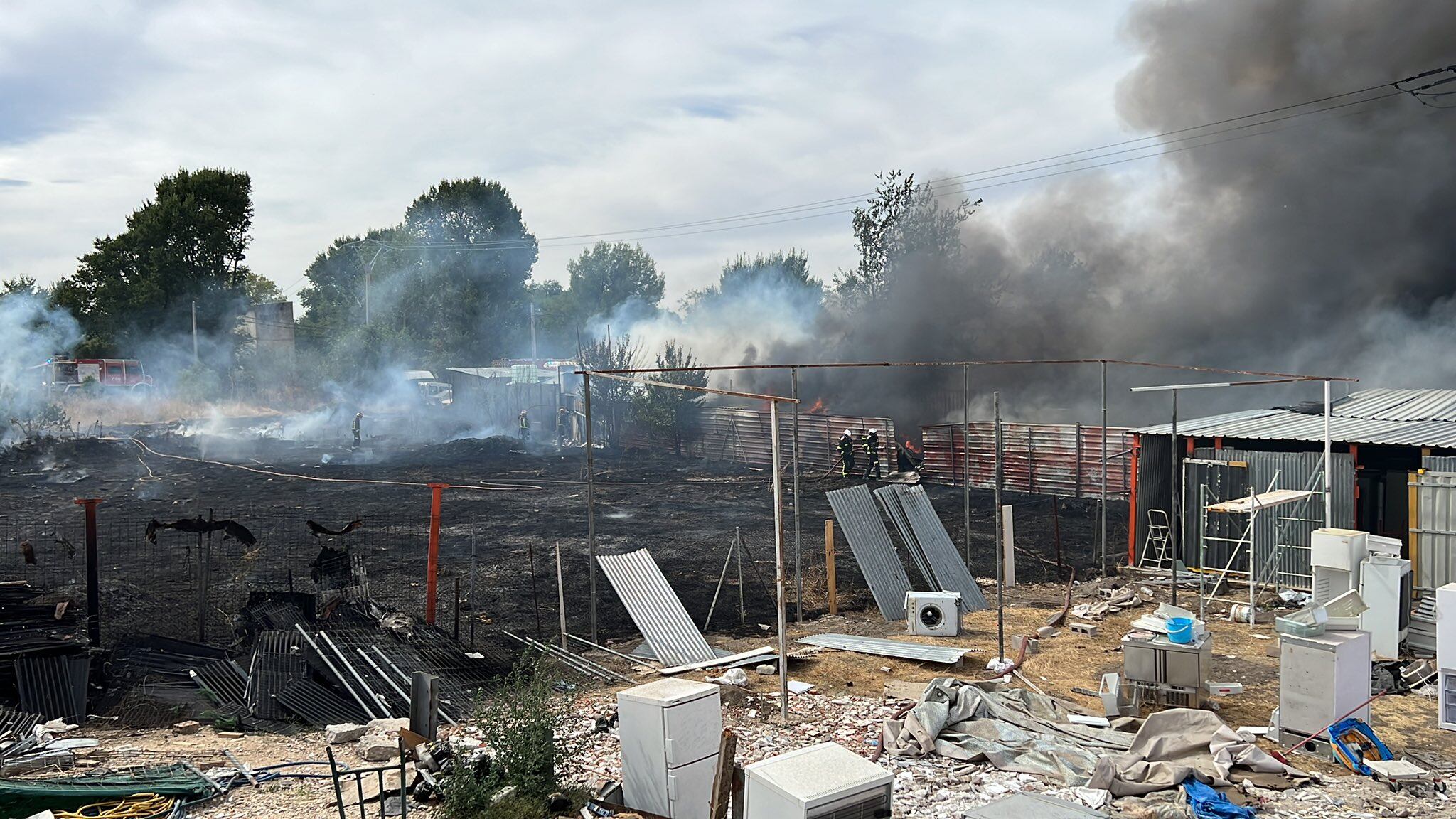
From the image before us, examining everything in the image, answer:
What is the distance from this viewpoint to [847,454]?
31359 mm

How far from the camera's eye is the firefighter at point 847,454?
3131cm

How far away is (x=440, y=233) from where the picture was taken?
2739 inches

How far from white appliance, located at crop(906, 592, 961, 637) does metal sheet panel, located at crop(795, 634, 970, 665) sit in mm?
395

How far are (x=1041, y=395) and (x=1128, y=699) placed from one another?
3142 cm

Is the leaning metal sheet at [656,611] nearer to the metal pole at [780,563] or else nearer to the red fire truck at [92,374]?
the metal pole at [780,563]

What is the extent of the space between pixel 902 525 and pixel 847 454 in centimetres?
1614

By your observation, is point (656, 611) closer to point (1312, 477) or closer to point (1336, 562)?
point (1336, 562)

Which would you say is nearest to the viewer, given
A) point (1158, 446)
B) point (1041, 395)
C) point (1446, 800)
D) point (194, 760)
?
point (1446, 800)

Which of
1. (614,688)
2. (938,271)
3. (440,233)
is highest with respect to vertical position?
(440,233)

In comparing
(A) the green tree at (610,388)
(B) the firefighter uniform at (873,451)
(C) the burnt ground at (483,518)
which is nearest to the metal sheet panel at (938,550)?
(C) the burnt ground at (483,518)

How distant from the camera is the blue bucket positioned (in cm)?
944

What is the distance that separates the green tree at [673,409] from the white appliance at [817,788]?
32.6 metres

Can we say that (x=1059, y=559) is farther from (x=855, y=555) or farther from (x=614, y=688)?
(x=614, y=688)

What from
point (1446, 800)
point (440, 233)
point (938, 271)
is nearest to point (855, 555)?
point (1446, 800)
